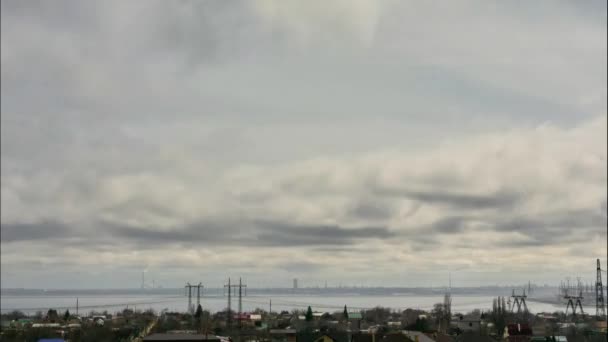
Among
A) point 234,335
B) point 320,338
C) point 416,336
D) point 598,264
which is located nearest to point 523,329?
point 416,336

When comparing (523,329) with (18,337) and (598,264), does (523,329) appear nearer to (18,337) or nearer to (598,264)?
(18,337)

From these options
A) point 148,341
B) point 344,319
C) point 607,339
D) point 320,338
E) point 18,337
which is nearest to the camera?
point 148,341

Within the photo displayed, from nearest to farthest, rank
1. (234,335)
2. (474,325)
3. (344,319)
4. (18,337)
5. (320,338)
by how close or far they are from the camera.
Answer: (320,338)
(18,337)
(234,335)
(474,325)
(344,319)

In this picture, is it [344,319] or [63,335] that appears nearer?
[63,335]

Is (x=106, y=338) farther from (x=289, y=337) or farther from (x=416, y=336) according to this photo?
(x=416, y=336)

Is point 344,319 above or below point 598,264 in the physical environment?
below

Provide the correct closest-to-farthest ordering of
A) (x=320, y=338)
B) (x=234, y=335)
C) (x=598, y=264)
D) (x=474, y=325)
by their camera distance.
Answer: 1. (x=320, y=338)
2. (x=234, y=335)
3. (x=474, y=325)
4. (x=598, y=264)

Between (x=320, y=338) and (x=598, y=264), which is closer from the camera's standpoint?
(x=320, y=338)

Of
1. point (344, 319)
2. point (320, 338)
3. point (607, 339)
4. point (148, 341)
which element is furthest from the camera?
point (344, 319)

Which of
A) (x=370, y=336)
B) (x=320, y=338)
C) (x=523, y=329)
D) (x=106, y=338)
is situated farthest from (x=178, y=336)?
(x=523, y=329)
